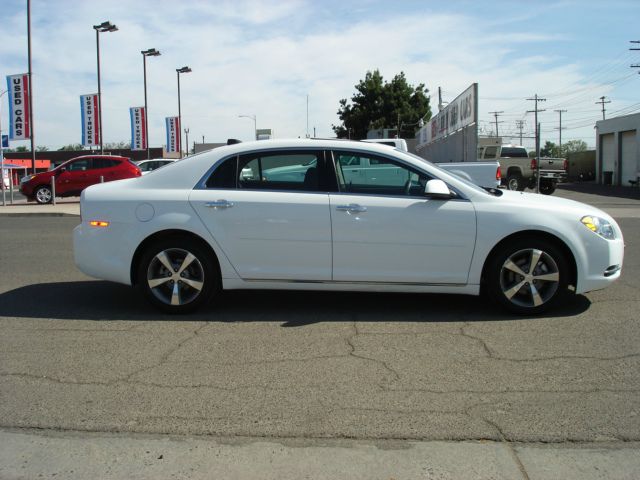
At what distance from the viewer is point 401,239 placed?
573cm

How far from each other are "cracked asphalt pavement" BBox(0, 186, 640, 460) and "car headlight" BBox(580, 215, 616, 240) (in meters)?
0.75

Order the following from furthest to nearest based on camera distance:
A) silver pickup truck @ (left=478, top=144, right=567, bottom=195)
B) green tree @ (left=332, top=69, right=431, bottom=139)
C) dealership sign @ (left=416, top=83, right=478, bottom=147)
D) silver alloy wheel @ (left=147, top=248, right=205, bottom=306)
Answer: green tree @ (left=332, top=69, right=431, bottom=139) → silver pickup truck @ (left=478, top=144, right=567, bottom=195) → dealership sign @ (left=416, top=83, right=478, bottom=147) → silver alloy wheel @ (left=147, top=248, right=205, bottom=306)

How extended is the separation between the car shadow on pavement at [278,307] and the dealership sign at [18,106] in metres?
21.6

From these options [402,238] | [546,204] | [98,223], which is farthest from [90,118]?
[546,204]

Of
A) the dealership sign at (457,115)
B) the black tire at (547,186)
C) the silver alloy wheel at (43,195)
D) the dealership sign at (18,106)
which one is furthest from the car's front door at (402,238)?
the dealership sign at (18,106)

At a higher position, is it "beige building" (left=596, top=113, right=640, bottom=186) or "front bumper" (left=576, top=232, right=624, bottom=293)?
"beige building" (left=596, top=113, right=640, bottom=186)

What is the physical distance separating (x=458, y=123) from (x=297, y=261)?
67.9 feet

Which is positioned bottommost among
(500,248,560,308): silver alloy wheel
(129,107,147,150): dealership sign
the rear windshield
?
(500,248,560,308): silver alloy wheel

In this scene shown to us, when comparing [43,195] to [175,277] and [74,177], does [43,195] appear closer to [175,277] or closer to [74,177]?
[74,177]

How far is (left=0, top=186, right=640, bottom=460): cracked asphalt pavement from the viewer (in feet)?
12.1

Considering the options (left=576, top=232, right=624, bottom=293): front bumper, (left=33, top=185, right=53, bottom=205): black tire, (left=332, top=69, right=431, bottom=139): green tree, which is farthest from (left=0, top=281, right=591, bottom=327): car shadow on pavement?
(left=332, top=69, right=431, bottom=139): green tree

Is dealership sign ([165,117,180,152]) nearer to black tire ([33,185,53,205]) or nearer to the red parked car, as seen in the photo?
the red parked car


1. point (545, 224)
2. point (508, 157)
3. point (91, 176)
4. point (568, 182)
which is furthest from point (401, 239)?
point (568, 182)

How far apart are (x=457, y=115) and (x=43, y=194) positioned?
16062 millimetres
